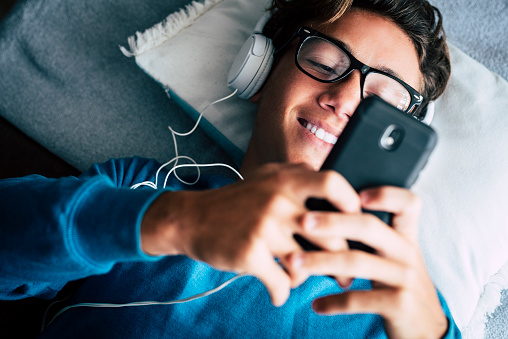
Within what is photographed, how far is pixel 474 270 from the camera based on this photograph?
1.21 metres

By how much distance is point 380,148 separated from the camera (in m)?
0.61

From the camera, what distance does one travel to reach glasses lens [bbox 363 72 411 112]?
1.04 m

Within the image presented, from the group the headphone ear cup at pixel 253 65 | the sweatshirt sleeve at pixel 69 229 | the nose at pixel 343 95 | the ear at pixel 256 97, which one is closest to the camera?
the sweatshirt sleeve at pixel 69 229

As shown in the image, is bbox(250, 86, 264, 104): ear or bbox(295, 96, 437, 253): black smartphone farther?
bbox(250, 86, 264, 104): ear

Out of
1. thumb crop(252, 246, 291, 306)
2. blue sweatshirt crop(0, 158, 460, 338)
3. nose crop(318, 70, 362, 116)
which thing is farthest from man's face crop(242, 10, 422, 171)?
thumb crop(252, 246, 291, 306)

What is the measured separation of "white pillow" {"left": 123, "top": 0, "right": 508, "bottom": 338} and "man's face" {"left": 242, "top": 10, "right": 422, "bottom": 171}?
24 cm

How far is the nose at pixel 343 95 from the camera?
3.23ft

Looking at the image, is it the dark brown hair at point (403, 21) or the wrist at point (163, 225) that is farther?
the dark brown hair at point (403, 21)

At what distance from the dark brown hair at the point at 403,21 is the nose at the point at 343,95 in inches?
8.3

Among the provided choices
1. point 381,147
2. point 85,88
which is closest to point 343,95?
point 381,147

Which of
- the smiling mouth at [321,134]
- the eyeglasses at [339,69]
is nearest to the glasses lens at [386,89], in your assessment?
the eyeglasses at [339,69]

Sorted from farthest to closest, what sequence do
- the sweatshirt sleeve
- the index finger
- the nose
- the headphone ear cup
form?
the headphone ear cup, the nose, the sweatshirt sleeve, the index finger

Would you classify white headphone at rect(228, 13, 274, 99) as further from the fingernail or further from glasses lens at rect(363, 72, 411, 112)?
the fingernail

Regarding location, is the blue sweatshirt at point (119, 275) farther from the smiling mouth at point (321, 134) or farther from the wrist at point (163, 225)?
the smiling mouth at point (321, 134)
